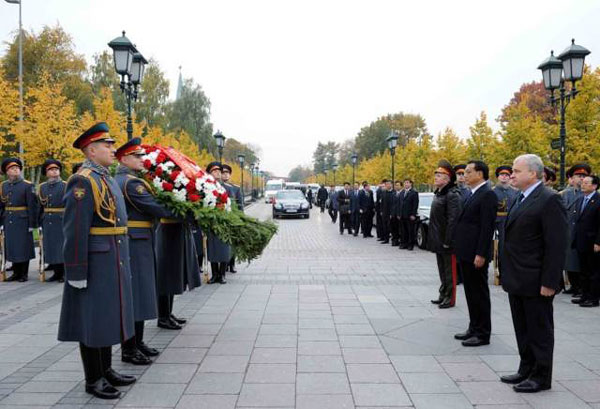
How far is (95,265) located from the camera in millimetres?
4281

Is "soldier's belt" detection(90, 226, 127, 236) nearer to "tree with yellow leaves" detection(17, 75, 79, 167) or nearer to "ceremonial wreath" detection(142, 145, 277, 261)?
"ceremonial wreath" detection(142, 145, 277, 261)

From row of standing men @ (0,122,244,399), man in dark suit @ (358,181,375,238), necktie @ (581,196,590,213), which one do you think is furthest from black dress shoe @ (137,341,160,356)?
man in dark suit @ (358,181,375,238)

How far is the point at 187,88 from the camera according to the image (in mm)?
57719

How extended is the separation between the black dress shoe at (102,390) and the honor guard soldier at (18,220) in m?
6.51

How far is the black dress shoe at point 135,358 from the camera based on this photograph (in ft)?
17.1

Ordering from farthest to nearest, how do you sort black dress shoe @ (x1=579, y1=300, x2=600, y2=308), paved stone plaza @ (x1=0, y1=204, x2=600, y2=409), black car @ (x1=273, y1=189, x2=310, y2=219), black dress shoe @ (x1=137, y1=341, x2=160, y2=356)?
black car @ (x1=273, y1=189, x2=310, y2=219) → black dress shoe @ (x1=579, y1=300, x2=600, y2=308) → black dress shoe @ (x1=137, y1=341, x2=160, y2=356) → paved stone plaza @ (x1=0, y1=204, x2=600, y2=409)

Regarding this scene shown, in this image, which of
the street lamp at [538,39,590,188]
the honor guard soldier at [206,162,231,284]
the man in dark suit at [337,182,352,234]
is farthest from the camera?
the man in dark suit at [337,182,352,234]

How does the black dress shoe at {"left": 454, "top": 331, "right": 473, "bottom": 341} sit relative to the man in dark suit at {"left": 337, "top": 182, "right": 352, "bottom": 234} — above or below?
below

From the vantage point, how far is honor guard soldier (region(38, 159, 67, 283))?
966 cm

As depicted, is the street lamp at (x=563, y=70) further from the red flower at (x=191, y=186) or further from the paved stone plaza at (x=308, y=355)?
the red flower at (x=191, y=186)

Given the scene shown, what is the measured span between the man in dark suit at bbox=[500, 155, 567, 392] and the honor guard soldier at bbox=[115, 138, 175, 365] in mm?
3287

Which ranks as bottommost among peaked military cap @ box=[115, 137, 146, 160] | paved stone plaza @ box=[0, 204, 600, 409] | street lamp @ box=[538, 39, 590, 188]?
paved stone plaza @ box=[0, 204, 600, 409]

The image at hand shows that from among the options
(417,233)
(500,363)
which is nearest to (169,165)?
(500,363)

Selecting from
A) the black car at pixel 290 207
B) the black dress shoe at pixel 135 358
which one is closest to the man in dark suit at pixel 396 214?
the black dress shoe at pixel 135 358
